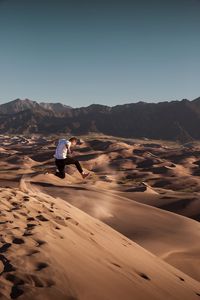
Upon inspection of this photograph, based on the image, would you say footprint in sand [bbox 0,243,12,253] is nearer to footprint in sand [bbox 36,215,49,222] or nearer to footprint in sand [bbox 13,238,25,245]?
footprint in sand [bbox 13,238,25,245]

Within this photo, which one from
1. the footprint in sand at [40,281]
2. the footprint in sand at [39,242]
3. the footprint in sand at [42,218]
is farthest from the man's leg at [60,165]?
the footprint in sand at [40,281]

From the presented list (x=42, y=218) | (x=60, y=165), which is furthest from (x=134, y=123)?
(x=42, y=218)

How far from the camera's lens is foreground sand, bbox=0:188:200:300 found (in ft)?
14.3

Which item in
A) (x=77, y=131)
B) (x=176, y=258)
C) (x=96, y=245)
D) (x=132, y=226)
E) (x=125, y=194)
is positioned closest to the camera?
(x=96, y=245)

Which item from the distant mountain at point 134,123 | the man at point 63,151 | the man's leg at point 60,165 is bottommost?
the distant mountain at point 134,123

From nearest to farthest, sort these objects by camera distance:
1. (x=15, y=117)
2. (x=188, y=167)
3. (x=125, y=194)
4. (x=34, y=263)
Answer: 1. (x=34, y=263)
2. (x=125, y=194)
3. (x=188, y=167)
4. (x=15, y=117)

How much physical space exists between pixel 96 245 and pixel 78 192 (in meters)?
9.14

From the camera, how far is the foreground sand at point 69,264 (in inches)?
172

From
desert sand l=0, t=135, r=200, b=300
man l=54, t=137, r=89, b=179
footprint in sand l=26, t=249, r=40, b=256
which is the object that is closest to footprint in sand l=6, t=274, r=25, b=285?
desert sand l=0, t=135, r=200, b=300

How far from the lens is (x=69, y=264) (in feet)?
16.6

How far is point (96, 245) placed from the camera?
22.0 ft

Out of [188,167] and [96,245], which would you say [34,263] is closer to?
[96,245]

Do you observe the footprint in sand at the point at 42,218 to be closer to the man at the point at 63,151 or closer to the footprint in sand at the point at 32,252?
the footprint in sand at the point at 32,252

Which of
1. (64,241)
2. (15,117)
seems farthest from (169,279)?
(15,117)
